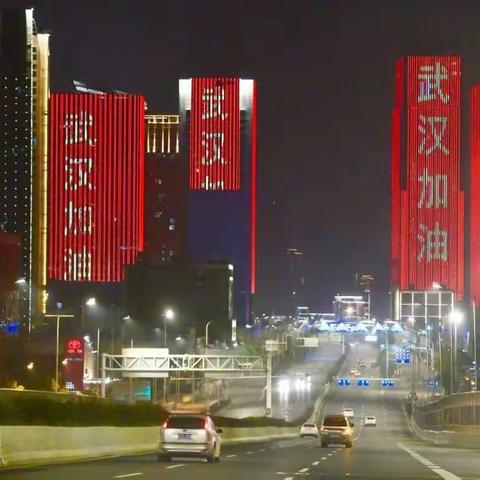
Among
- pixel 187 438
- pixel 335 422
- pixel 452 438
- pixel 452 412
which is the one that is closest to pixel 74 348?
pixel 452 412

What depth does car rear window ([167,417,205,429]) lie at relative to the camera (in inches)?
1596

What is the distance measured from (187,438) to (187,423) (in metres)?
0.53

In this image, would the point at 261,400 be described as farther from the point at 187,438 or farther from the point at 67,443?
the point at 187,438

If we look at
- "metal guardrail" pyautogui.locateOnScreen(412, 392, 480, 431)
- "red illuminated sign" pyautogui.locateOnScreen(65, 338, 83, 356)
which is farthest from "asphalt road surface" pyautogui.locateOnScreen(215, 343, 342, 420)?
"red illuminated sign" pyautogui.locateOnScreen(65, 338, 83, 356)

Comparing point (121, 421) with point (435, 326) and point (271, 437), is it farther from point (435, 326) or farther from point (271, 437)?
point (435, 326)

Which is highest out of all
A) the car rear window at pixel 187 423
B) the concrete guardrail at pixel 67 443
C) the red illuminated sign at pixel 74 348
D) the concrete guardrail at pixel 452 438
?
the red illuminated sign at pixel 74 348

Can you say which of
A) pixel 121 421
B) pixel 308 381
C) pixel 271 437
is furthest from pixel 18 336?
pixel 121 421

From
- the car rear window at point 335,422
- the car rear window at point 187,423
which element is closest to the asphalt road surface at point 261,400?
the car rear window at point 335,422

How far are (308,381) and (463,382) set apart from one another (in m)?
24.4

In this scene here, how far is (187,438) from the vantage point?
132 ft

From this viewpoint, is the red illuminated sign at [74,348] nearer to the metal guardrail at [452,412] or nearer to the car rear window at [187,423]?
the metal guardrail at [452,412]

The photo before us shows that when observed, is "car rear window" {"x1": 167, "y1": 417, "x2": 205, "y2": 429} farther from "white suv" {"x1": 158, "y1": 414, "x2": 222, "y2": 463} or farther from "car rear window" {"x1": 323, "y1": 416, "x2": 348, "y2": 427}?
"car rear window" {"x1": 323, "y1": 416, "x2": 348, "y2": 427}

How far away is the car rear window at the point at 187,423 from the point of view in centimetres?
4053

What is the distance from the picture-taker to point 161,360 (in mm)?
114312
